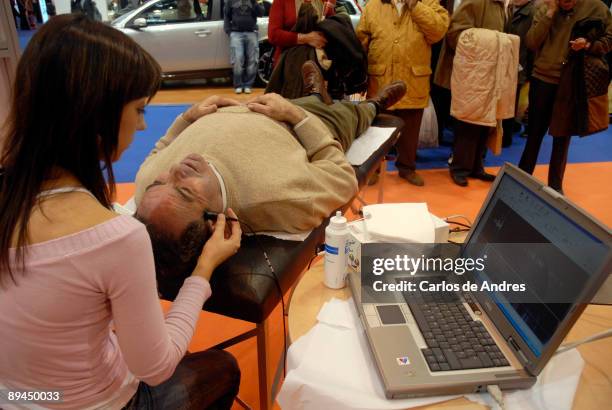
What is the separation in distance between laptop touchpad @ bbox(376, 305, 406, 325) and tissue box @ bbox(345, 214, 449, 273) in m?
0.13

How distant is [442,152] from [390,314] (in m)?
3.28

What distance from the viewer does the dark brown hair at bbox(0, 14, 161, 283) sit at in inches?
27.8

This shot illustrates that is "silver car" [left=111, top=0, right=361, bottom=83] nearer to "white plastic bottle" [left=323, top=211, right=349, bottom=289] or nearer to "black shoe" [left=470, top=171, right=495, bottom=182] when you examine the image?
"black shoe" [left=470, top=171, right=495, bottom=182]

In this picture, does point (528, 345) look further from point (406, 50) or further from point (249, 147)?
point (406, 50)

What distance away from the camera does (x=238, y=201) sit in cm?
144

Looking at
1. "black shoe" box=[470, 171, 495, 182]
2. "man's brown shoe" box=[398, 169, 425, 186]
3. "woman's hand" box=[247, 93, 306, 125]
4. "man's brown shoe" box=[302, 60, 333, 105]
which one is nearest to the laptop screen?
"woman's hand" box=[247, 93, 306, 125]

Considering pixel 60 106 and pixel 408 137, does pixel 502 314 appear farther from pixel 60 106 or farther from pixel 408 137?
pixel 408 137

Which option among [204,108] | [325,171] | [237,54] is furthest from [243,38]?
[325,171]

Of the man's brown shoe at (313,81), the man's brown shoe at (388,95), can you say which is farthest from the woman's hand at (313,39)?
the man's brown shoe at (388,95)

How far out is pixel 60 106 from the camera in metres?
0.71

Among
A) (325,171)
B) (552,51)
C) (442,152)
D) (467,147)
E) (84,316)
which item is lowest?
(442,152)

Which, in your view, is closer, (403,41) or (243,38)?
(403,41)

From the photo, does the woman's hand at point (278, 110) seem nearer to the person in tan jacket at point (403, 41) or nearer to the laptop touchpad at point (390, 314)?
the laptop touchpad at point (390, 314)

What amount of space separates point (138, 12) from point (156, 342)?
5.62 meters
